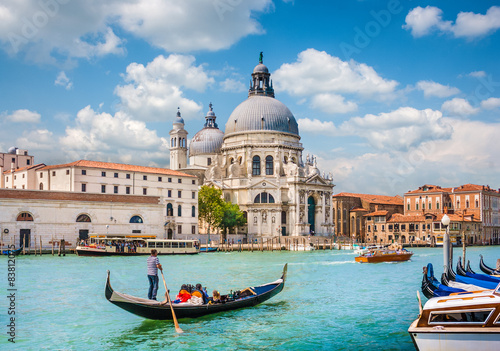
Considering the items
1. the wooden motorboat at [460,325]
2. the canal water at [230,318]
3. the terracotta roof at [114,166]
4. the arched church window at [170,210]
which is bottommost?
the canal water at [230,318]

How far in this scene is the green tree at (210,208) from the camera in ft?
187

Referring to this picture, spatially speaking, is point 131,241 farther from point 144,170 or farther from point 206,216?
point 206,216

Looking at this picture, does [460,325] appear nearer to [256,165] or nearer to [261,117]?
[256,165]

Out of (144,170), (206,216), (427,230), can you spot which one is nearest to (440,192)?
(427,230)

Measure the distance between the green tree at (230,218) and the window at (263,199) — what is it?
10.2 feet

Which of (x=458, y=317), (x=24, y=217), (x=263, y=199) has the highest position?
(x=263, y=199)

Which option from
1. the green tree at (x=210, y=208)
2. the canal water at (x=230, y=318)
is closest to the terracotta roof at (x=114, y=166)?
the green tree at (x=210, y=208)

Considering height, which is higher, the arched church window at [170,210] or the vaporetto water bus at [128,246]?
the arched church window at [170,210]

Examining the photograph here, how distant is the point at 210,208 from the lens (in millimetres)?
57344

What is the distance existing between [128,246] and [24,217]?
7753 millimetres

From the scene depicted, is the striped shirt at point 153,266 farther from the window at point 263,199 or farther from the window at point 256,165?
the window at point 256,165

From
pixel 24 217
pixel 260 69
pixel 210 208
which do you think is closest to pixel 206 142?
pixel 260 69

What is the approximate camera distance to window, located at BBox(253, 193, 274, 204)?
64.6 meters

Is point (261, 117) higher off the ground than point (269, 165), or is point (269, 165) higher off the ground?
point (261, 117)
